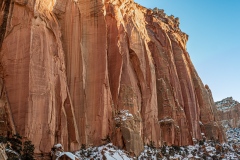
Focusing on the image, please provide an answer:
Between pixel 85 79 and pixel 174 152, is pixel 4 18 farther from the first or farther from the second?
pixel 174 152

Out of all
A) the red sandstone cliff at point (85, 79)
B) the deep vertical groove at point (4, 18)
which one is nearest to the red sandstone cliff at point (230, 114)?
the red sandstone cliff at point (85, 79)

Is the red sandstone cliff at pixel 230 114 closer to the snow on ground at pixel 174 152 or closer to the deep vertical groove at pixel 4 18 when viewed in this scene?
the snow on ground at pixel 174 152

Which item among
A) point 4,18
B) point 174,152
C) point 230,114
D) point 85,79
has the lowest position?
point 174,152

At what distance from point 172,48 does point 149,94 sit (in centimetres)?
1711

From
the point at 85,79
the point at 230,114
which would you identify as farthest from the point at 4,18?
the point at 230,114

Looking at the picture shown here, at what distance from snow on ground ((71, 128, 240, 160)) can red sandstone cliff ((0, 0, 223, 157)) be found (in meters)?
1.14

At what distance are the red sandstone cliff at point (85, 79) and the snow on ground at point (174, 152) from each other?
44.8 inches

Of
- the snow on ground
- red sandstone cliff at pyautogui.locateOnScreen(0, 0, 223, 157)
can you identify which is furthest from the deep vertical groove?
the snow on ground

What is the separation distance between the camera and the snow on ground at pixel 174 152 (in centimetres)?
2758

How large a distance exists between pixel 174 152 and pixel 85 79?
15.5 m

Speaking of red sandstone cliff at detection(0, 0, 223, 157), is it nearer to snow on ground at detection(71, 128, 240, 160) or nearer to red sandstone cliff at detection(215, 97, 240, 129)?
snow on ground at detection(71, 128, 240, 160)

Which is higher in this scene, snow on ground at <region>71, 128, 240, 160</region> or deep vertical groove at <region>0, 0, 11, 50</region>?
deep vertical groove at <region>0, 0, 11, 50</region>

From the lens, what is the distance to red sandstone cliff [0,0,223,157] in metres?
24.3

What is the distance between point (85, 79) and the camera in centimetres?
3167
